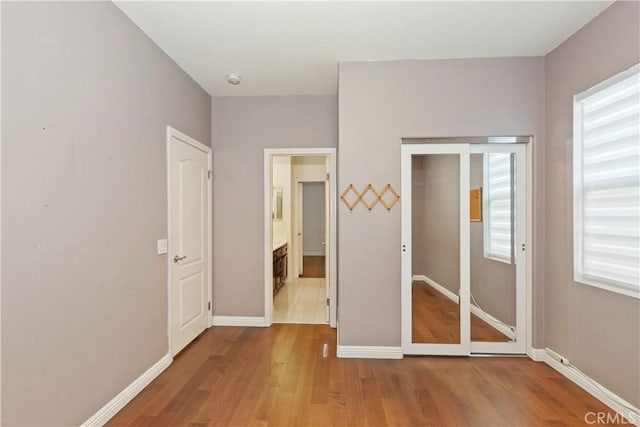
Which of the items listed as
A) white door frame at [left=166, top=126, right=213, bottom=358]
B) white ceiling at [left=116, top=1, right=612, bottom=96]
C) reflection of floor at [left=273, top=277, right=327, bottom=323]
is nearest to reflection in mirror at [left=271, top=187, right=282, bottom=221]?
reflection of floor at [left=273, top=277, right=327, bottom=323]

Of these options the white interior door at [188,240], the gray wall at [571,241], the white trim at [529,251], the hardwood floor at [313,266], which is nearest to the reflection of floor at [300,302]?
the hardwood floor at [313,266]

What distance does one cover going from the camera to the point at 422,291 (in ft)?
9.14

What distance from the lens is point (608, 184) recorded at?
207 cm

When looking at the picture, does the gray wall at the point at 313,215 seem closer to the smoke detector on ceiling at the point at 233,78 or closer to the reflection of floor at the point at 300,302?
the reflection of floor at the point at 300,302

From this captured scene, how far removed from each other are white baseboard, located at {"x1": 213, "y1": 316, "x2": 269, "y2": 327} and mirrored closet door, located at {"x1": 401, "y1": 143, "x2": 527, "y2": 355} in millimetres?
1752

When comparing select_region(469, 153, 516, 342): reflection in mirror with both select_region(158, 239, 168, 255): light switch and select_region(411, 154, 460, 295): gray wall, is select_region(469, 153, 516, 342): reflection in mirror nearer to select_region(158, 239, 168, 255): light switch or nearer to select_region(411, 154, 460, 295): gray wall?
select_region(411, 154, 460, 295): gray wall

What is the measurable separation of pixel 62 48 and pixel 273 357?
2731 millimetres

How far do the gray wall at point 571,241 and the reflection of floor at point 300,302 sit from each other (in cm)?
242

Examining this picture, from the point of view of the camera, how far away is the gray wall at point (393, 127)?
2.71m

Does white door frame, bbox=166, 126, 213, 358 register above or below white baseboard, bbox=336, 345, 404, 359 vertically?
above

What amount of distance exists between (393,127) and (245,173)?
1843mm

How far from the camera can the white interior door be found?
2758 mm

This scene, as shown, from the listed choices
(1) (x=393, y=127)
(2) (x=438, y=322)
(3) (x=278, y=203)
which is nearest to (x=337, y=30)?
(1) (x=393, y=127)

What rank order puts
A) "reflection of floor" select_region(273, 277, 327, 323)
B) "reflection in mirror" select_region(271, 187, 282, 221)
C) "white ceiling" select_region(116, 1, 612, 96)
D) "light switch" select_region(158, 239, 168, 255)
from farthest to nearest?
"reflection in mirror" select_region(271, 187, 282, 221) < "reflection of floor" select_region(273, 277, 327, 323) < "light switch" select_region(158, 239, 168, 255) < "white ceiling" select_region(116, 1, 612, 96)
